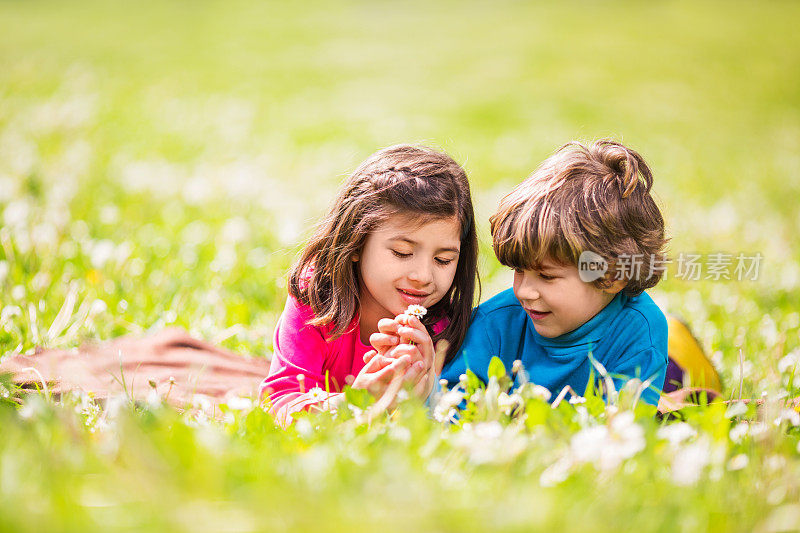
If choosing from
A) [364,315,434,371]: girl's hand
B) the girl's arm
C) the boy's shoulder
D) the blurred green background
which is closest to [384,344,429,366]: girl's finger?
[364,315,434,371]: girl's hand

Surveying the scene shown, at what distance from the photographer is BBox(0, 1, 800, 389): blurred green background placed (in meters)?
4.98

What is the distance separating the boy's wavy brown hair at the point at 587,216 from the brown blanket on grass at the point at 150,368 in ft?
4.27

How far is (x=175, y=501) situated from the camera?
168cm

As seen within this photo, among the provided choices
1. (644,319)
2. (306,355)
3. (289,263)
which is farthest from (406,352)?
(289,263)

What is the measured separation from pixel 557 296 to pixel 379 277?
71cm

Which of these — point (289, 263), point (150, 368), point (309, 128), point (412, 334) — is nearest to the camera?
point (412, 334)

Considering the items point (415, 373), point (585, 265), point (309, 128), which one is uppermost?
point (309, 128)

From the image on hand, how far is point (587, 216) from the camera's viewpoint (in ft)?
9.96

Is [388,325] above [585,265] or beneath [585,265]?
beneath

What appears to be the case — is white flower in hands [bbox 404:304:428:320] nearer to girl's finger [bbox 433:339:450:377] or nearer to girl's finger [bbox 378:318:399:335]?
girl's finger [bbox 378:318:399:335]

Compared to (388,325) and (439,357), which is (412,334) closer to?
(388,325)

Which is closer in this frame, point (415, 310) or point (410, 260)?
point (415, 310)

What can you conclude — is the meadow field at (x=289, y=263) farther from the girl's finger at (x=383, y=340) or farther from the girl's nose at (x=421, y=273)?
the girl's nose at (x=421, y=273)

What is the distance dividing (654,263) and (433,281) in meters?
0.89
